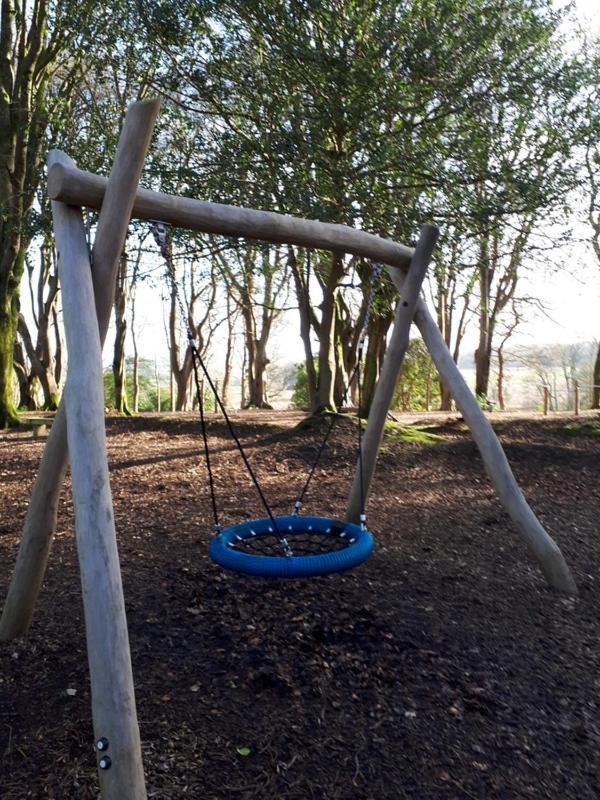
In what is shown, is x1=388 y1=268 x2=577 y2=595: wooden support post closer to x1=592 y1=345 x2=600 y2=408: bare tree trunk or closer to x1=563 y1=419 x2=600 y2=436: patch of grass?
x1=563 y1=419 x2=600 y2=436: patch of grass

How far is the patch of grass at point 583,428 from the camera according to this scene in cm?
956

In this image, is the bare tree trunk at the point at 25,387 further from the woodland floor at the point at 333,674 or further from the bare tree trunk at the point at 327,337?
the woodland floor at the point at 333,674

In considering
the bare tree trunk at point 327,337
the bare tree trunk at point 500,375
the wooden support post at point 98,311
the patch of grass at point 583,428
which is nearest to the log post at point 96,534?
the wooden support post at point 98,311

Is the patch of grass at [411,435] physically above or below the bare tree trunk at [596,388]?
below

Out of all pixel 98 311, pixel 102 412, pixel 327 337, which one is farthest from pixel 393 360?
pixel 327 337

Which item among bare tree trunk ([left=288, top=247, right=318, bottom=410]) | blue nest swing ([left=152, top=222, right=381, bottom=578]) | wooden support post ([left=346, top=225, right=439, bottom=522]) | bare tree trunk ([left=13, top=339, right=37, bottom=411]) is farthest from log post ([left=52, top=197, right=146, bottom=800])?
bare tree trunk ([left=13, top=339, right=37, bottom=411])

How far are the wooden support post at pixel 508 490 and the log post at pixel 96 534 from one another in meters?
2.32

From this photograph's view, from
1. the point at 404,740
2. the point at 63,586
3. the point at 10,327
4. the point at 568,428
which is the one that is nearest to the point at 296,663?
the point at 404,740

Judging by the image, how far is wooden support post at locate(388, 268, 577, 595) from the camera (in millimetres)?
3943

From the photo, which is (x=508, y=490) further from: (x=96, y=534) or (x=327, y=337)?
(x=327, y=337)

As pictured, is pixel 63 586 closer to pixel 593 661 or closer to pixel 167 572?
pixel 167 572

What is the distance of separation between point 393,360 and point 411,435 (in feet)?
15.0

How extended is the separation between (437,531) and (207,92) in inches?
218

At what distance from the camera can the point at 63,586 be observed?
12.4ft
